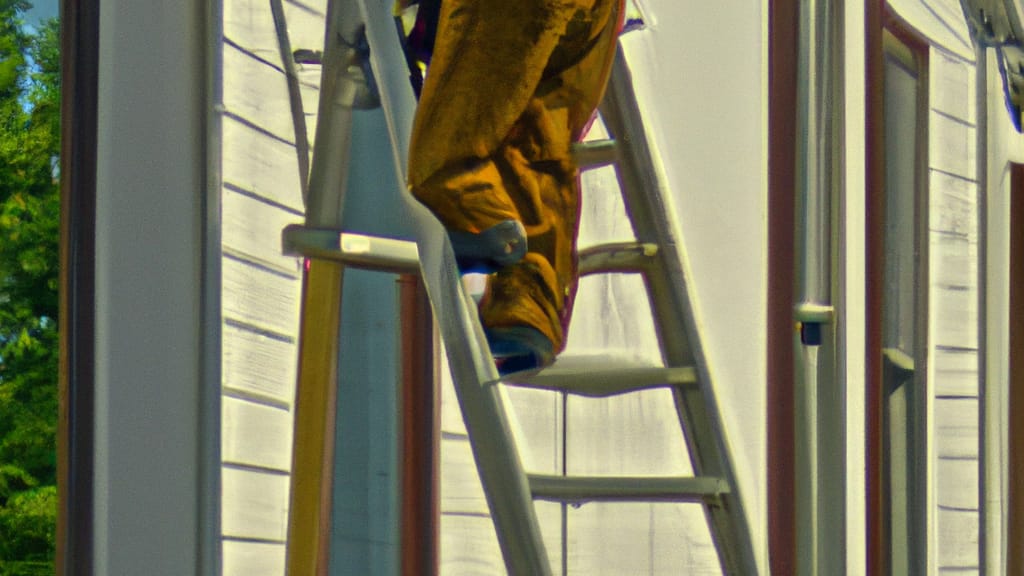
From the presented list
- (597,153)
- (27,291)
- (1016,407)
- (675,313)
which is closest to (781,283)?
(675,313)

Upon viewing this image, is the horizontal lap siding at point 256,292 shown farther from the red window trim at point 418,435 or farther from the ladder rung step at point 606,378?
the ladder rung step at point 606,378

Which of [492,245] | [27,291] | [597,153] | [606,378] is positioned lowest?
[606,378]

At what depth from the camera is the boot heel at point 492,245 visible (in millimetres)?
1020

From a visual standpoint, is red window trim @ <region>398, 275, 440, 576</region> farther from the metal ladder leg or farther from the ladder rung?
the ladder rung

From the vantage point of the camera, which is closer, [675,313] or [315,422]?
[315,422]

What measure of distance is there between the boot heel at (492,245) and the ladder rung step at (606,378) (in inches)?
9.7

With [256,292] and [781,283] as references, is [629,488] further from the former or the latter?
[256,292]

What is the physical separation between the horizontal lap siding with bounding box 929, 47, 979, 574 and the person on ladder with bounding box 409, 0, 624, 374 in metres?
0.67

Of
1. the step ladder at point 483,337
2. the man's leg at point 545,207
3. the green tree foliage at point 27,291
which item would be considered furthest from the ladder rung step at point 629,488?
the green tree foliage at point 27,291

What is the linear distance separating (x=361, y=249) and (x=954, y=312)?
2.83 ft

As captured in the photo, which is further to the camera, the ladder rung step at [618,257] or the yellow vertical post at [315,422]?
the ladder rung step at [618,257]

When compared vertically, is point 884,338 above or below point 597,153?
below

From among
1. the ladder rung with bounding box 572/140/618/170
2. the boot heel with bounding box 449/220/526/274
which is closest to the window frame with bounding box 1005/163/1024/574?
the ladder rung with bounding box 572/140/618/170

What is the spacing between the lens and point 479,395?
1.00 m
